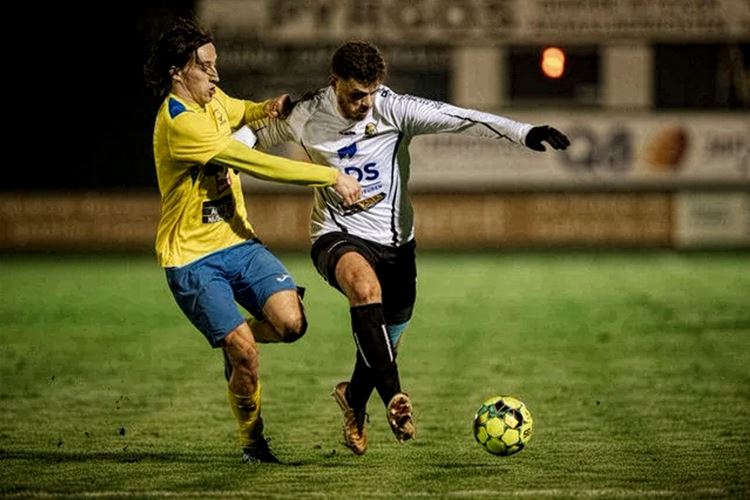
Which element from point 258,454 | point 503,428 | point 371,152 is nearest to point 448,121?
point 371,152

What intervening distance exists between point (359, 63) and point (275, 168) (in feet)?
2.19

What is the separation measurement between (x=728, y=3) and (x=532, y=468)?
56.0ft

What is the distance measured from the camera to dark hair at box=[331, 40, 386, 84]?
24.3 ft

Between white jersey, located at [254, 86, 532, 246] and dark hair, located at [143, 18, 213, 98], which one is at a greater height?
dark hair, located at [143, 18, 213, 98]

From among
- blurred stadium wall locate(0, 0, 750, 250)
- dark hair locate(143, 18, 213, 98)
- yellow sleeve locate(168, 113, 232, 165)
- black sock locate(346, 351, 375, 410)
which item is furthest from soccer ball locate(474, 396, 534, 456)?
blurred stadium wall locate(0, 0, 750, 250)

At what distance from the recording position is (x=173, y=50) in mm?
7383

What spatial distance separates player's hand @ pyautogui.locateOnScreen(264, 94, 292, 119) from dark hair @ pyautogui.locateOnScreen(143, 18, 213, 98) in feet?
1.92

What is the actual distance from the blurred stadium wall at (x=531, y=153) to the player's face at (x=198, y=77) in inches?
628

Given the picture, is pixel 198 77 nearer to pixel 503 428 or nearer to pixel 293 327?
pixel 293 327

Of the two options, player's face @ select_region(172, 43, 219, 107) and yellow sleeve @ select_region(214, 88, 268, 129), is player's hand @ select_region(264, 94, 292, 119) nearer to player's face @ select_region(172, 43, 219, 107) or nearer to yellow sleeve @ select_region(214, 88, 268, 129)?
yellow sleeve @ select_region(214, 88, 268, 129)

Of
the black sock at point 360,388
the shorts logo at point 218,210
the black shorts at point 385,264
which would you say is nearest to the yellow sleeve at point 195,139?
the shorts logo at point 218,210

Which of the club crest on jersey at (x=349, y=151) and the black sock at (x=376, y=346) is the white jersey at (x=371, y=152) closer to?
the club crest on jersey at (x=349, y=151)

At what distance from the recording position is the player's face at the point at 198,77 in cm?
742

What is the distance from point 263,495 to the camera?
661 cm
